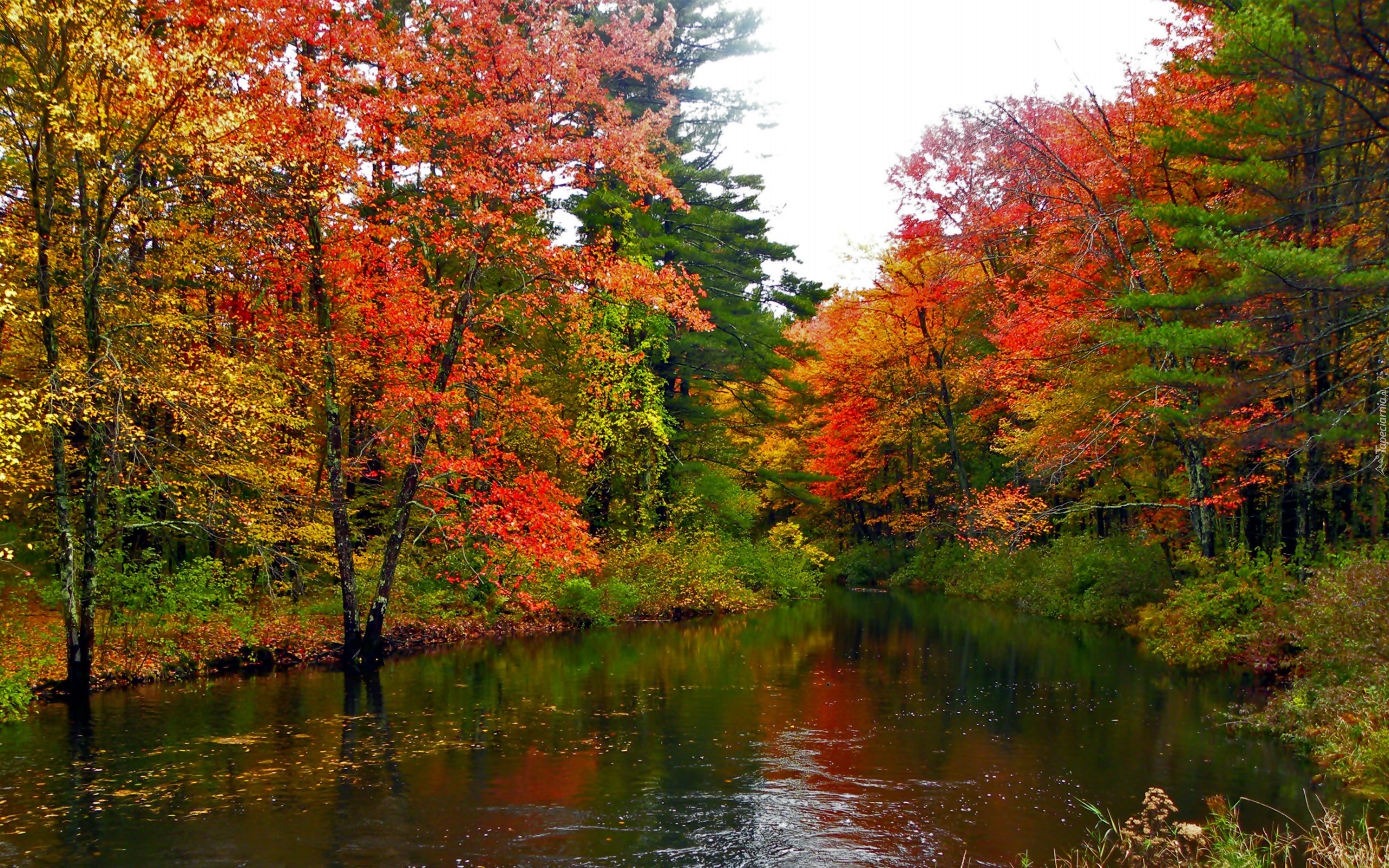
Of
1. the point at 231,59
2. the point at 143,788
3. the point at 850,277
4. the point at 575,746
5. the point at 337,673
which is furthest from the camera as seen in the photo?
the point at 850,277

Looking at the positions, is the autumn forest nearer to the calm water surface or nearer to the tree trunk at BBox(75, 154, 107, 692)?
the tree trunk at BBox(75, 154, 107, 692)

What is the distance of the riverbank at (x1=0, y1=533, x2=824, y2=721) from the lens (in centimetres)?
1473

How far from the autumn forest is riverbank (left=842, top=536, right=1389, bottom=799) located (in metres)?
0.09

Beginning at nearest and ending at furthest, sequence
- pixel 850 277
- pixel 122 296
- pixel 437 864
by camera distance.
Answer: pixel 437 864, pixel 122 296, pixel 850 277

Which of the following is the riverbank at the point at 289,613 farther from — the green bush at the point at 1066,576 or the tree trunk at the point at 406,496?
the green bush at the point at 1066,576

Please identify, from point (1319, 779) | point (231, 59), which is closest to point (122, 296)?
point (231, 59)

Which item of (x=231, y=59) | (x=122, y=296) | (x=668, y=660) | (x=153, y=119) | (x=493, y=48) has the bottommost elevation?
(x=668, y=660)

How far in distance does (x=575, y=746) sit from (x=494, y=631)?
11232mm

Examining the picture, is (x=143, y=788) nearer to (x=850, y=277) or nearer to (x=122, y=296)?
(x=122, y=296)

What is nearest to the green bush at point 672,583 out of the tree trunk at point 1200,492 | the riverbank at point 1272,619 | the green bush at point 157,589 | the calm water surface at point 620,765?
the calm water surface at point 620,765

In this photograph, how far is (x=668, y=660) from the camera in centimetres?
1914

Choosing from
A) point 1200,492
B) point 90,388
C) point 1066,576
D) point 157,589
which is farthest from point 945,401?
point 90,388

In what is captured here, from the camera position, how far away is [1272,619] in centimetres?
1619

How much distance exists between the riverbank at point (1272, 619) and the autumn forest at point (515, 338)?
0.09m
